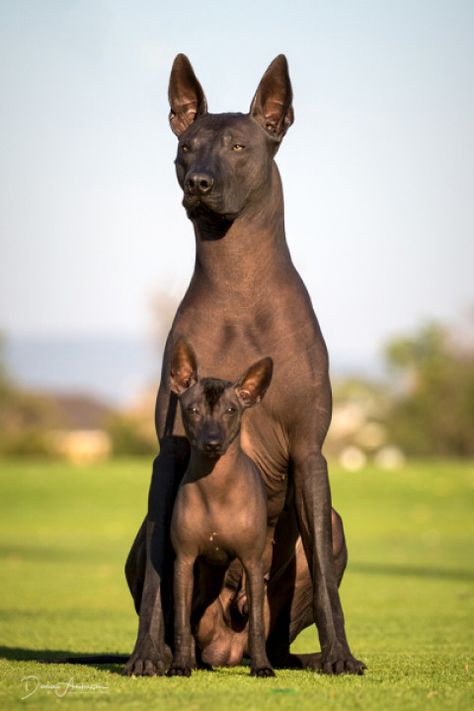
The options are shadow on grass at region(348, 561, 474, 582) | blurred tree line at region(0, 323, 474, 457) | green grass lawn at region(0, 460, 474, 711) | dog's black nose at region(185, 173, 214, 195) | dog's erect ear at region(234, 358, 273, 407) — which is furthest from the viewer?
blurred tree line at region(0, 323, 474, 457)

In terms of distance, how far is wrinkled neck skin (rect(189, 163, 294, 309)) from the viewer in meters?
7.53

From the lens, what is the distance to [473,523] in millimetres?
31719

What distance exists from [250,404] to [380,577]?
13715 millimetres

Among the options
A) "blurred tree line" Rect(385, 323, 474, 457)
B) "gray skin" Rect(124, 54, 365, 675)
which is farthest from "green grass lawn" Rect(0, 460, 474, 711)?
"blurred tree line" Rect(385, 323, 474, 457)

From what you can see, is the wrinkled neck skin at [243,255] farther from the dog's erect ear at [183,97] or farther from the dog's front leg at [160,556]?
the dog's front leg at [160,556]

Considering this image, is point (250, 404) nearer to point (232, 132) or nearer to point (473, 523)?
point (232, 132)

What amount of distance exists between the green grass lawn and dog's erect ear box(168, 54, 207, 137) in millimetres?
3082

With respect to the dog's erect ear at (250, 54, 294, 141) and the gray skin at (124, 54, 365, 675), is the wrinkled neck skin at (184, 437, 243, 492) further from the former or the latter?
the dog's erect ear at (250, 54, 294, 141)

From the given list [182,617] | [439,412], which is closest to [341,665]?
[182,617]

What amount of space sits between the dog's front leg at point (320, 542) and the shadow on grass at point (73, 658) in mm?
1111

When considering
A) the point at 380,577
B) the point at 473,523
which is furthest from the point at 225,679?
the point at 473,523

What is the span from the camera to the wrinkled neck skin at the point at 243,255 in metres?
7.53

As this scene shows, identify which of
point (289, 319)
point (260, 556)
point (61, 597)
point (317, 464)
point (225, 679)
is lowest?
point (61, 597)
